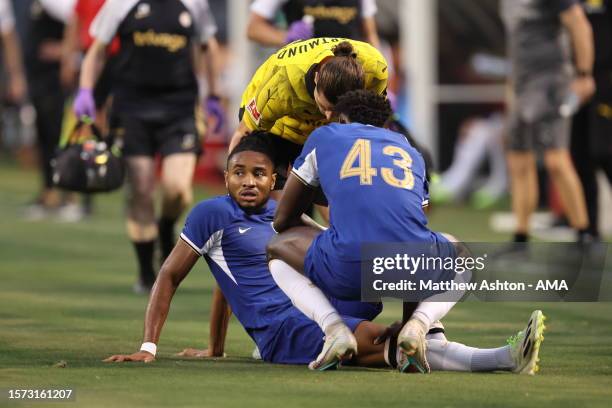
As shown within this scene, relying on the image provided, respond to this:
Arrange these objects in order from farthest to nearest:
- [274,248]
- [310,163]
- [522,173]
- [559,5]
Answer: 1. [522,173]
2. [559,5]
3. [274,248]
4. [310,163]

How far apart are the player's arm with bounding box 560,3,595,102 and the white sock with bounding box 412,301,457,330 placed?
18.3 ft

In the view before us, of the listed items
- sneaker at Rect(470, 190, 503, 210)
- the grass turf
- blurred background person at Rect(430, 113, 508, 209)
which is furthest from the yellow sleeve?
blurred background person at Rect(430, 113, 508, 209)

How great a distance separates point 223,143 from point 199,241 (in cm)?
1362

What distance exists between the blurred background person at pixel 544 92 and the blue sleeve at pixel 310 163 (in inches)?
219

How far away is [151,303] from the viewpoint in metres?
6.94

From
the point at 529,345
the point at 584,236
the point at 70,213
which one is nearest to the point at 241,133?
the point at 529,345

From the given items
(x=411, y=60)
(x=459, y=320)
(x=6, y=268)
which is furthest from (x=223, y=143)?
(x=459, y=320)

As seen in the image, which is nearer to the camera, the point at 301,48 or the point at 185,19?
the point at 301,48

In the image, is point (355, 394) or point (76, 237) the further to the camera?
point (76, 237)

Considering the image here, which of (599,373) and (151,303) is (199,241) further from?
(599,373)

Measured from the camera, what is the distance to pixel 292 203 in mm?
6746

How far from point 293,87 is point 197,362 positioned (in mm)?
1414

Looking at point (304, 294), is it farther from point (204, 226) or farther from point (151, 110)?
point (151, 110)

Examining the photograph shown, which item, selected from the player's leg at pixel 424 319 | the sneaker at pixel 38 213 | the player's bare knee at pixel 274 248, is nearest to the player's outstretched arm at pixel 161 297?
the player's bare knee at pixel 274 248
